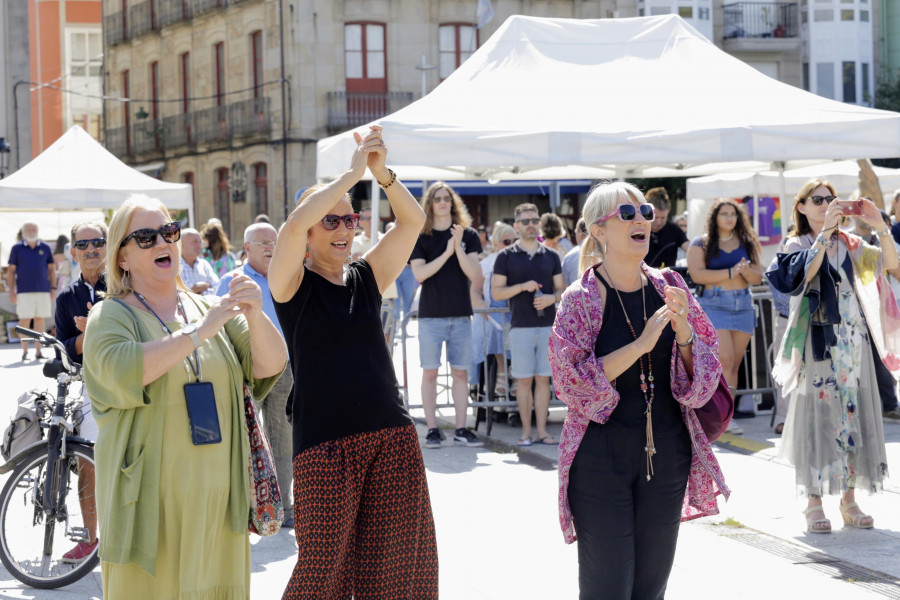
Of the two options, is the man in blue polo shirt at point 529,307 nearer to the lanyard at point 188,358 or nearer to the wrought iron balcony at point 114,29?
the lanyard at point 188,358

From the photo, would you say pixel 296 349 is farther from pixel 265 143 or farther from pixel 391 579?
pixel 265 143

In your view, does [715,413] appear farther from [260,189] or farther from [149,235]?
[260,189]

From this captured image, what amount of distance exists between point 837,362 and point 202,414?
407 cm

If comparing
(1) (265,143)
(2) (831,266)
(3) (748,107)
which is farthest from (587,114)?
(1) (265,143)

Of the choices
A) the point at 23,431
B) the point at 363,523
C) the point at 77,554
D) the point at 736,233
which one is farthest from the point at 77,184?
the point at 363,523

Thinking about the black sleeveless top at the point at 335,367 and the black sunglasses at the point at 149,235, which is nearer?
the black sunglasses at the point at 149,235

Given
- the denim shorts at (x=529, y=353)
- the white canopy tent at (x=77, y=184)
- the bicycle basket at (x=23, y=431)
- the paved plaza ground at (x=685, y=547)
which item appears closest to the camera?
the paved plaza ground at (x=685, y=547)

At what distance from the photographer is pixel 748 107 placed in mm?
10367

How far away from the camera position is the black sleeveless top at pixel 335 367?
4.04 meters

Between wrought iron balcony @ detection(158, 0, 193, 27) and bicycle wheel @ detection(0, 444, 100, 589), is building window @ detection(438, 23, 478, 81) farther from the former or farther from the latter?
bicycle wheel @ detection(0, 444, 100, 589)

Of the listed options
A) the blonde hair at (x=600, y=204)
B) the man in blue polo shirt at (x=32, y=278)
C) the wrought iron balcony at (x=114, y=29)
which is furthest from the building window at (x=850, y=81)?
the blonde hair at (x=600, y=204)

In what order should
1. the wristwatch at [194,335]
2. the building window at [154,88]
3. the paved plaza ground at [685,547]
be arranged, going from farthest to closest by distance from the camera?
1. the building window at [154,88]
2. the paved plaza ground at [685,547]
3. the wristwatch at [194,335]

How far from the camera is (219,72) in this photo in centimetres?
3816

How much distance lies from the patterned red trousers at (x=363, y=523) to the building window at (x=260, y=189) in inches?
1268
